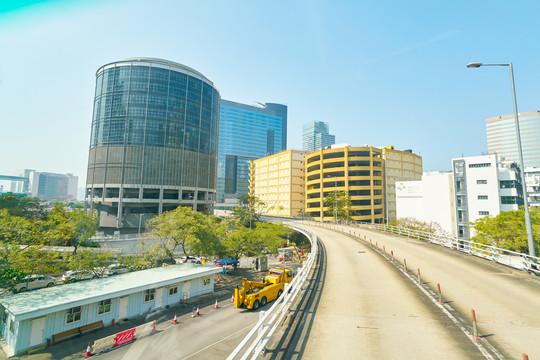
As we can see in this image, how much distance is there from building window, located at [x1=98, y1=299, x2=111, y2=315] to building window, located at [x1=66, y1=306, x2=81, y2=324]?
149cm

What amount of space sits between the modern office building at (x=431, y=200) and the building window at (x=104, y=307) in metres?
72.7

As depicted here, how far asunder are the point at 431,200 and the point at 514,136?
552 feet

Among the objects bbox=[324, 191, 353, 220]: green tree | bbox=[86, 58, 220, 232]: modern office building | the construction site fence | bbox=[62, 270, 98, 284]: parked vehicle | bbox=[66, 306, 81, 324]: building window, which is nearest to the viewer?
the construction site fence

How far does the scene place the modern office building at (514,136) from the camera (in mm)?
161500

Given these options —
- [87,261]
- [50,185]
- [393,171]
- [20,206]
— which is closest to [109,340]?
[87,261]

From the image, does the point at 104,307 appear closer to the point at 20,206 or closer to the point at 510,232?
the point at 510,232

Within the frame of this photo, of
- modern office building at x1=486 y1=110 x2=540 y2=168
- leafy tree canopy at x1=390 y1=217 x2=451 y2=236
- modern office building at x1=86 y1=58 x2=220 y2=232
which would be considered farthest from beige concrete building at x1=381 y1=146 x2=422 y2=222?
modern office building at x1=486 y1=110 x2=540 y2=168

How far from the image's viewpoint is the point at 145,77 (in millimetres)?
71062

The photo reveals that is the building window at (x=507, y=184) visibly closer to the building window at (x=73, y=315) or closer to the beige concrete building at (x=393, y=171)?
the beige concrete building at (x=393, y=171)

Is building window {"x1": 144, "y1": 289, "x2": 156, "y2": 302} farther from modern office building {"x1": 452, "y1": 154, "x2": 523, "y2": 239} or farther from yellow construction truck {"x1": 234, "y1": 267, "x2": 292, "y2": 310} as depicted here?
modern office building {"x1": 452, "y1": 154, "x2": 523, "y2": 239}

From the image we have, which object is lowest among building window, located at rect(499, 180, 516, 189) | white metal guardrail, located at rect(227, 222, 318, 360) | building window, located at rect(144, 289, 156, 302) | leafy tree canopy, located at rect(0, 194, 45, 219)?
building window, located at rect(144, 289, 156, 302)

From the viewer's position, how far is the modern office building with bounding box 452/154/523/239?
57250 millimetres

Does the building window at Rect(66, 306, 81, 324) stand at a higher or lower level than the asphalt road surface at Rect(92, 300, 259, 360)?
higher

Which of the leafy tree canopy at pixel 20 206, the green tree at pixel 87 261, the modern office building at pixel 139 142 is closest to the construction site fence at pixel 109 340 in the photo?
the green tree at pixel 87 261
